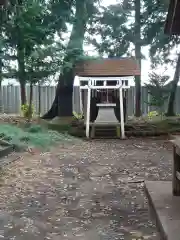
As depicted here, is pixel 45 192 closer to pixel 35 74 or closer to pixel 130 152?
pixel 130 152

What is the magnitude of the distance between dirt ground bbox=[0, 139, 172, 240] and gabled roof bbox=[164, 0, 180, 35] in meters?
2.56

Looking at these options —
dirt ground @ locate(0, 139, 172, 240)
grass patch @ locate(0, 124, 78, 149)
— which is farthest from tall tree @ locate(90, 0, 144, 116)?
dirt ground @ locate(0, 139, 172, 240)

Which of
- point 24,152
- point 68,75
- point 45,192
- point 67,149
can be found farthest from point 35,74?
point 45,192

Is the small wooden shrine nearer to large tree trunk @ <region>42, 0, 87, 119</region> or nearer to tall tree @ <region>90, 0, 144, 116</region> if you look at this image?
large tree trunk @ <region>42, 0, 87, 119</region>

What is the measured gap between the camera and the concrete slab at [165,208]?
11.4 ft

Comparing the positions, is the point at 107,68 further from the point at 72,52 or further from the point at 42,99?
the point at 42,99

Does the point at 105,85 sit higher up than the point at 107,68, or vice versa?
the point at 107,68

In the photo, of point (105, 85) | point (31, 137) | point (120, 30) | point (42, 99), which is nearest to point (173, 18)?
point (31, 137)

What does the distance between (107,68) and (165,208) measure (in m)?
11.4

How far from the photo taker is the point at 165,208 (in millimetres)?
4215

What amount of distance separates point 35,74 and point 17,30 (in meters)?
2.56

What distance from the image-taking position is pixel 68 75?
51.2 ft

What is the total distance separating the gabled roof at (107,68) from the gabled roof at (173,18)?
771cm

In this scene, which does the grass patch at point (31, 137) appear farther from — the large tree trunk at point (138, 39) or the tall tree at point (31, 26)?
the large tree trunk at point (138, 39)
